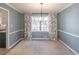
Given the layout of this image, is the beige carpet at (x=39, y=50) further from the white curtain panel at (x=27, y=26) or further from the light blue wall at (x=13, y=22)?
the white curtain panel at (x=27, y=26)

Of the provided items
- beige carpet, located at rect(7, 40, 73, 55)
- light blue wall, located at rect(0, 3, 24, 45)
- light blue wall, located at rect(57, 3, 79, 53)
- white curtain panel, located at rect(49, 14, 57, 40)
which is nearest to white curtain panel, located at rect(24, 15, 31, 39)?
light blue wall, located at rect(0, 3, 24, 45)

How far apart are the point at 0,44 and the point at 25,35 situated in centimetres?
344

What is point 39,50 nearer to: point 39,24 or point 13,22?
point 13,22

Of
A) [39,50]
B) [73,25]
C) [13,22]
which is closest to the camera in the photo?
[73,25]

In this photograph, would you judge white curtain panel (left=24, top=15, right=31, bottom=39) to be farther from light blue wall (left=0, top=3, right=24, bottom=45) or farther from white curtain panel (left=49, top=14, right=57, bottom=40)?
white curtain panel (left=49, top=14, right=57, bottom=40)

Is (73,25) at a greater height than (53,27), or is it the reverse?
(73,25)

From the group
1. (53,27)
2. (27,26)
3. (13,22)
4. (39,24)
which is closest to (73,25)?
(13,22)

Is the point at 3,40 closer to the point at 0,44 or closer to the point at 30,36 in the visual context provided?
the point at 0,44

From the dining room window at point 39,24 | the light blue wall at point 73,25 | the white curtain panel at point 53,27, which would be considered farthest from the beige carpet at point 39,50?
the dining room window at point 39,24

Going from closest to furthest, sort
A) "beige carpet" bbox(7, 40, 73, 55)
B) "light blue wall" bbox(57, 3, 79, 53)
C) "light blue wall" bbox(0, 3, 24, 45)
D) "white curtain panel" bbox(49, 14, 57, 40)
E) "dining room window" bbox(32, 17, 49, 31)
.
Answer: "light blue wall" bbox(57, 3, 79, 53) → "beige carpet" bbox(7, 40, 73, 55) → "light blue wall" bbox(0, 3, 24, 45) → "white curtain panel" bbox(49, 14, 57, 40) → "dining room window" bbox(32, 17, 49, 31)

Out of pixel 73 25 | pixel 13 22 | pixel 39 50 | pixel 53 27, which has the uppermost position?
pixel 13 22

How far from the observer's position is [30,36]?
908cm

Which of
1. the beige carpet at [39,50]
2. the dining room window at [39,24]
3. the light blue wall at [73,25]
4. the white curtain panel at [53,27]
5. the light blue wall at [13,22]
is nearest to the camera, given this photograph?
the light blue wall at [73,25]
